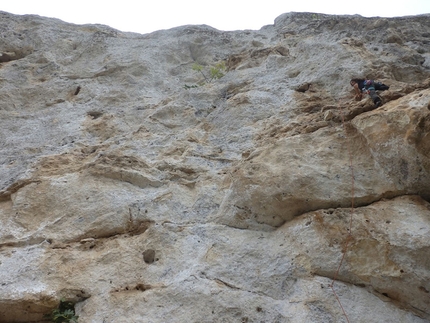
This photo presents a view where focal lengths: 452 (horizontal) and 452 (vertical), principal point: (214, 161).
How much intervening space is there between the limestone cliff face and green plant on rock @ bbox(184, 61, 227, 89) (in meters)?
0.43

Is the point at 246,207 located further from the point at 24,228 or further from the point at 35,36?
the point at 35,36

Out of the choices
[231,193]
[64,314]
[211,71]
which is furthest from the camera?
[211,71]

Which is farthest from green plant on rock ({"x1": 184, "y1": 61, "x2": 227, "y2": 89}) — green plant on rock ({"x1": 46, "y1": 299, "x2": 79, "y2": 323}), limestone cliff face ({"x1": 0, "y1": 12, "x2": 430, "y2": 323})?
green plant on rock ({"x1": 46, "y1": 299, "x2": 79, "y2": 323})

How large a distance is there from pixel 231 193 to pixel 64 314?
2553mm

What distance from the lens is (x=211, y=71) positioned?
10195 mm

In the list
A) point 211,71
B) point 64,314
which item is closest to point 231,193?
point 64,314

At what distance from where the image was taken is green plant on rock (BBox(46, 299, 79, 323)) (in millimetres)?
5094

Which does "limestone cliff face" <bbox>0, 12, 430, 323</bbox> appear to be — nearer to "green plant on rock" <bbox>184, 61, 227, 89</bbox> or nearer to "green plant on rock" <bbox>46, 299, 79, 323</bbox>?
"green plant on rock" <bbox>46, 299, 79, 323</bbox>

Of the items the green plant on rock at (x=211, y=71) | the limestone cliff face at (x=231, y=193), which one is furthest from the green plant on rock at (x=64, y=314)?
the green plant on rock at (x=211, y=71)

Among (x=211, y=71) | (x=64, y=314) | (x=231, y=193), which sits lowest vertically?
(x=64, y=314)

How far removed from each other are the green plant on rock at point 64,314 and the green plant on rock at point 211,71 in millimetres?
5912

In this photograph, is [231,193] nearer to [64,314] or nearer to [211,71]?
[64,314]

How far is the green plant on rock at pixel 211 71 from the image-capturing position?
10133mm

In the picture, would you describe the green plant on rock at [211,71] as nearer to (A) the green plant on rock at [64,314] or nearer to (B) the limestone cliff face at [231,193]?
(B) the limestone cliff face at [231,193]
